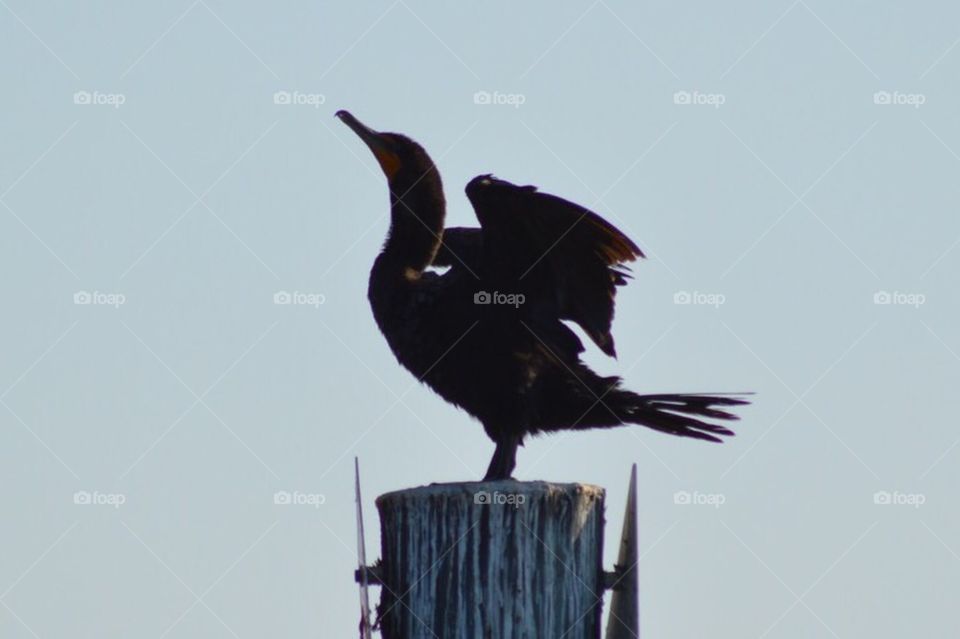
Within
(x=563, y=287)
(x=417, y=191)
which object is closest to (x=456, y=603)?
(x=563, y=287)

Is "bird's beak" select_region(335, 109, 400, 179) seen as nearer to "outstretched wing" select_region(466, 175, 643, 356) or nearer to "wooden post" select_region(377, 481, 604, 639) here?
"outstretched wing" select_region(466, 175, 643, 356)

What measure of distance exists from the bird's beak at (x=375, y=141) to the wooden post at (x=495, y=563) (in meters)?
2.96

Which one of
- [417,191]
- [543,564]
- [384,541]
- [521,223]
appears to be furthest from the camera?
[417,191]

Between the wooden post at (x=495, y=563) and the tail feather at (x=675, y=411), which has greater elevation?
the tail feather at (x=675, y=411)

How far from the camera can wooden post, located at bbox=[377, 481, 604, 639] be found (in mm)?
3971

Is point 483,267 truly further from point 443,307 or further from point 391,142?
point 391,142

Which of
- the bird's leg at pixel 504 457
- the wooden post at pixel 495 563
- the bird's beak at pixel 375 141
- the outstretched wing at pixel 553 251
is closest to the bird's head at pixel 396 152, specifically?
the bird's beak at pixel 375 141

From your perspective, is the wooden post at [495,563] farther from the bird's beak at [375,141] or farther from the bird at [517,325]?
the bird's beak at [375,141]

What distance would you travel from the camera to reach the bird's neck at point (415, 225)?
22.2 feet

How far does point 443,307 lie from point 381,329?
0.97ft

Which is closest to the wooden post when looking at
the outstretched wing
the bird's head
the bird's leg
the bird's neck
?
the outstretched wing

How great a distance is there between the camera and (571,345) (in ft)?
21.3

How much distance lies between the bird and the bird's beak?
39 cm

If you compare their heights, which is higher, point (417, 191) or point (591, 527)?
point (417, 191)
